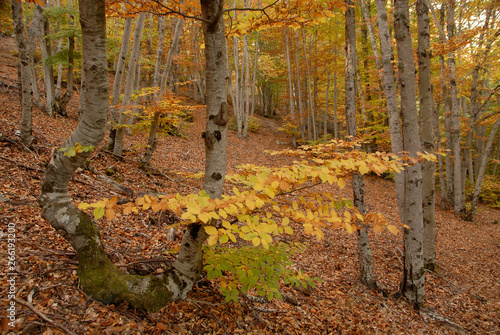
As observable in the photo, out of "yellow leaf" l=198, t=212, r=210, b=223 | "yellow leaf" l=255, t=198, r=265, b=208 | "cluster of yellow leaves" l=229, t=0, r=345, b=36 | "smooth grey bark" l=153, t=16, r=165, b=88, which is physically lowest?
"yellow leaf" l=198, t=212, r=210, b=223

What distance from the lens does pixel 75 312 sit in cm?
185

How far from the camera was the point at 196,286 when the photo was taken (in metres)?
2.62

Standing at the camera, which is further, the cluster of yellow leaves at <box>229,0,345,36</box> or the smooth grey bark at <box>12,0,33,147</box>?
the smooth grey bark at <box>12,0,33,147</box>

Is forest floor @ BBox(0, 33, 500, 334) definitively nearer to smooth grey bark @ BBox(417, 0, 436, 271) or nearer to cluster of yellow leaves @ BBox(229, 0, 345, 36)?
smooth grey bark @ BBox(417, 0, 436, 271)

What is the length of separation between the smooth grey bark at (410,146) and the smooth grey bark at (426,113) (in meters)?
0.66

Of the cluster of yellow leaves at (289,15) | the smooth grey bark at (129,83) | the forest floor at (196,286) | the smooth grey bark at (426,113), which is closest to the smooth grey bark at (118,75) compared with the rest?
the smooth grey bark at (129,83)

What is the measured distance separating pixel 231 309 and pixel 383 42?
18.8 feet

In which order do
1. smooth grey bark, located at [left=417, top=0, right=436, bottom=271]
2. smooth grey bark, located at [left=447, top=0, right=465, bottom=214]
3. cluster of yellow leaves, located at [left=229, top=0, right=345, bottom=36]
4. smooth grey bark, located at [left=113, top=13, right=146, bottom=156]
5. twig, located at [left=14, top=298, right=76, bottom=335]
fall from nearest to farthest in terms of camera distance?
twig, located at [left=14, top=298, right=76, bottom=335], cluster of yellow leaves, located at [left=229, top=0, right=345, bottom=36], smooth grey bark, located at [left=417, top=0, right=436, bottom=271], smooth grey bark, located at [left=113, top=13, right=146, bottom=156], smooth grey bark, located at [left=447, top=0, right=465, bottom=214]

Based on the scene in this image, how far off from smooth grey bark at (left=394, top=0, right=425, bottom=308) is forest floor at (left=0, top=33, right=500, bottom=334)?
63 cm

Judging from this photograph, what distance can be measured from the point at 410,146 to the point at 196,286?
146 inches

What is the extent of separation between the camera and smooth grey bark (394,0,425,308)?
143 inches

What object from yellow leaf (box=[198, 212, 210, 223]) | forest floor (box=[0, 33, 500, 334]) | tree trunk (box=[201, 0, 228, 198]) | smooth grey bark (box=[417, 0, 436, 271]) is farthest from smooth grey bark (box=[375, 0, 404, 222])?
yellow leaf (box=[198, 212, 210, 223])

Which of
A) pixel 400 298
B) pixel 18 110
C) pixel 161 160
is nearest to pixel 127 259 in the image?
pixel 400 298

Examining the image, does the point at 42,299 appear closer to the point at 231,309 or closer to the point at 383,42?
the point at 231,309
